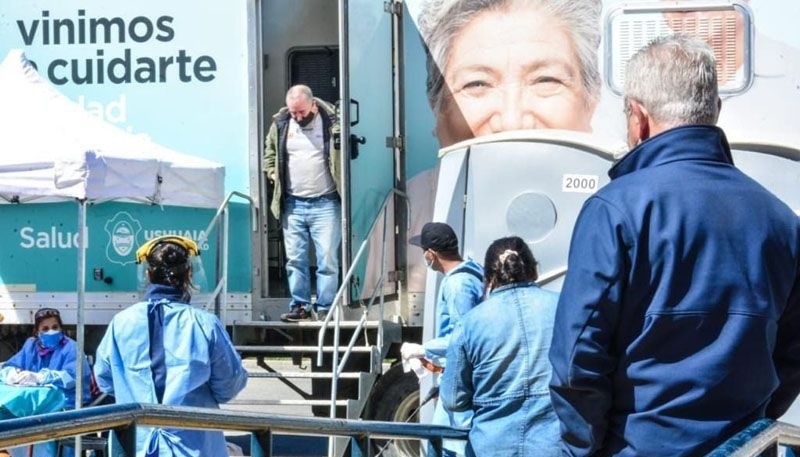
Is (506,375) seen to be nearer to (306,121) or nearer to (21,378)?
(21,378)

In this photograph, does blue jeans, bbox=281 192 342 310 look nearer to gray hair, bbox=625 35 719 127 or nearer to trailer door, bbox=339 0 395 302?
trailer door, bbox=339 0 395 302

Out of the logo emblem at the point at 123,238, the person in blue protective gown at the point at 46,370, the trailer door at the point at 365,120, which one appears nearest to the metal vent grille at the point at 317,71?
the trailer door at the point at 365,120

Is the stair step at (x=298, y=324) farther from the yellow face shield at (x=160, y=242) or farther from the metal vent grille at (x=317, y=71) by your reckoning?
the yellow face shield at (x=160, y=242)

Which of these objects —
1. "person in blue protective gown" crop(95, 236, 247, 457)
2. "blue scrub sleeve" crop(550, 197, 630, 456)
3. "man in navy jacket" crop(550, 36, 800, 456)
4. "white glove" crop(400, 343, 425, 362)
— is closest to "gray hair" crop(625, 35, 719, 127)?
"man in navy jacket" crop(550, 36, 800, 456)

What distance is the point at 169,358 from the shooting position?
466 cm

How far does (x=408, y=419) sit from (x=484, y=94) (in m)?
2.20

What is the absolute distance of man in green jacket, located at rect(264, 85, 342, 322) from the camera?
893 cm

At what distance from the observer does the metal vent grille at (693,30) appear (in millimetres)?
7875

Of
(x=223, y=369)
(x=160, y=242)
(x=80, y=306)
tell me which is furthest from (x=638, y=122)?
(x=80, y=306)

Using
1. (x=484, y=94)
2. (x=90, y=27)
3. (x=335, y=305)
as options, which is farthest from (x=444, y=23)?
(x=90, y=27)

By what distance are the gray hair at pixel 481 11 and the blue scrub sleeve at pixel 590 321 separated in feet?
18.0

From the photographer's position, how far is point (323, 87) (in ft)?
33.3

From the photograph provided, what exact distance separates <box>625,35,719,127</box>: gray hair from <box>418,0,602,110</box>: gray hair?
17.4 ft

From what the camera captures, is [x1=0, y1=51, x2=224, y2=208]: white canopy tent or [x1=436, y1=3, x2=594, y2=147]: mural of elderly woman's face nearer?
[x1=0, y1=51, x2=224, y2=208]: white canopy tent
